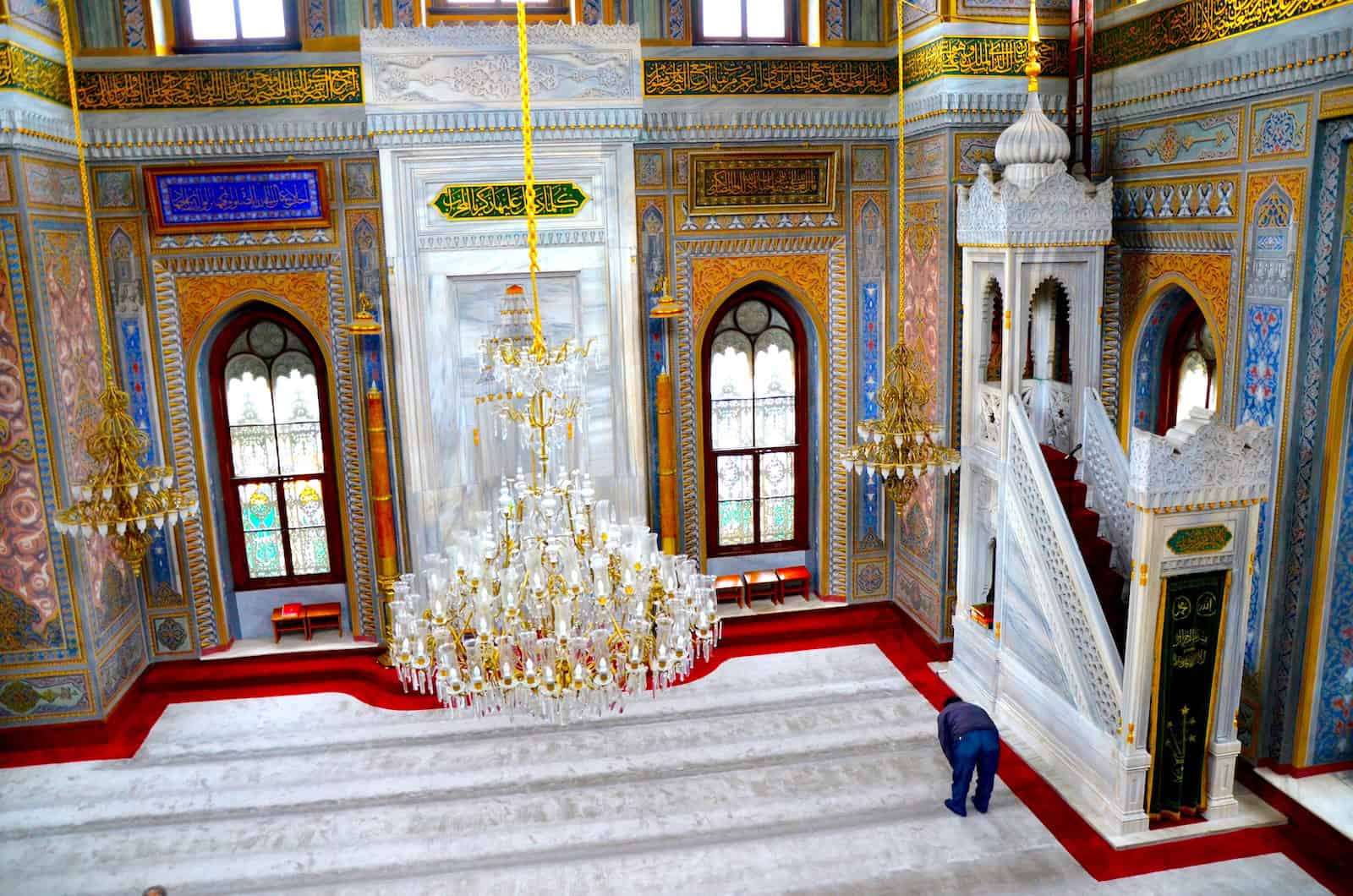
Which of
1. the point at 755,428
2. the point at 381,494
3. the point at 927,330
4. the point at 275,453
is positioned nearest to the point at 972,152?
the point at 927,330

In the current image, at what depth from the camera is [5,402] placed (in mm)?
5070

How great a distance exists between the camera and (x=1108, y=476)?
511 centimetres

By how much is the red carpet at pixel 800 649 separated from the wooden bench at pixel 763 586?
161 mm

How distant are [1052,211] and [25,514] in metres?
5.48

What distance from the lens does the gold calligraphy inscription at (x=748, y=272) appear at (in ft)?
20.6

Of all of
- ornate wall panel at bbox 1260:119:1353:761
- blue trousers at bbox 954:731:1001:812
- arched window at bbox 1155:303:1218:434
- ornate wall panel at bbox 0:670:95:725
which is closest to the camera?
ornate wall panel at bbox 1260:119:1353:761

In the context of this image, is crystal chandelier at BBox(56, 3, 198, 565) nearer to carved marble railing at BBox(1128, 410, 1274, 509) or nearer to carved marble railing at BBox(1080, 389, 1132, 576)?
carved marble railing at BBox(1128, 410, 1274, 509)

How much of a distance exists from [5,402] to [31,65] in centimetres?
169

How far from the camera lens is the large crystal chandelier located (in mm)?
3129

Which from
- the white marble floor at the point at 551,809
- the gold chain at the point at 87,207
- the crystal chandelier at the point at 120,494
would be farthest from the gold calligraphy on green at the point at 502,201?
the white marble floor at the point at 551,809

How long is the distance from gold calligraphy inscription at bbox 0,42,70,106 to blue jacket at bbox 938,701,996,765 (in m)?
5.35

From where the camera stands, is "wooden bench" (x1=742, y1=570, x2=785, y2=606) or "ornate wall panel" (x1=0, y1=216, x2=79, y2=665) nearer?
"ornate wall panel" (x1=0, y1=216, x2=79, y2=665)

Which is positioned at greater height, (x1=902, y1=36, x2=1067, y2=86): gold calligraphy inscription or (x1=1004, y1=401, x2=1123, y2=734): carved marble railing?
(x1=902, y1=36, x2=1067, y2=86): gold calligraphy inscription

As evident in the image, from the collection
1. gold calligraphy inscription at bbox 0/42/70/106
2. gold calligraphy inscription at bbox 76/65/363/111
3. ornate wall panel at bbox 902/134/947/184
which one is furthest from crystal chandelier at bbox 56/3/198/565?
ornate wall panel at bbox 902/134/947/184
